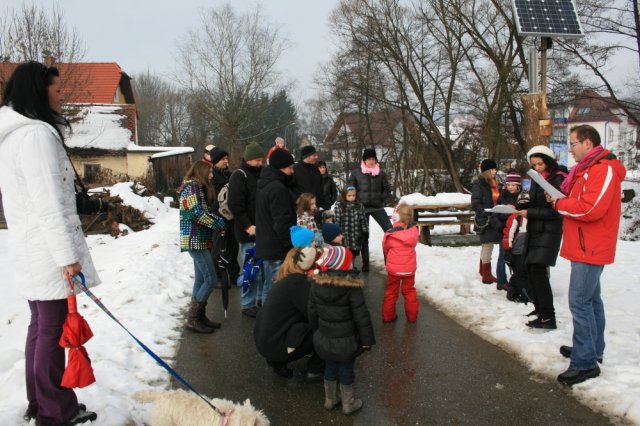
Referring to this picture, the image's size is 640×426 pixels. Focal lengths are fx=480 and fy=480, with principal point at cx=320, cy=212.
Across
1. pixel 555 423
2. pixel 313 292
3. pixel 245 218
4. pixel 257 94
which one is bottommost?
pixel 555 423

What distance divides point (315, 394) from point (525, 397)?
1.64 m

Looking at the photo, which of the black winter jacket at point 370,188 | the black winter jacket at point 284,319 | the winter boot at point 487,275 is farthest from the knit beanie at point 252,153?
the winter boot at point 487,275

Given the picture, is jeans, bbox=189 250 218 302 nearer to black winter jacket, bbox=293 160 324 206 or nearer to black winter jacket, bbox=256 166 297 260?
black winter jacket, bbox=256 166 297 260

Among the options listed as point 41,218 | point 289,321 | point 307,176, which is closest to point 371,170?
point 307,176

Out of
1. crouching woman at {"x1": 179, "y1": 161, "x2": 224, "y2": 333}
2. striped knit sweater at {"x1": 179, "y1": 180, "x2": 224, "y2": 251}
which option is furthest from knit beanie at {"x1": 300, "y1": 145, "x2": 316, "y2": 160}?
striped knit sweater at {"x1": 179, "y1": 180, "x2": 224, "y2": 251}

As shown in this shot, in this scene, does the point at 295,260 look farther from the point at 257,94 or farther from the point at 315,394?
the point at 257,94

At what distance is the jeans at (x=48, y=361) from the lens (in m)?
2.86

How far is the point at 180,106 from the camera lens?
203ft

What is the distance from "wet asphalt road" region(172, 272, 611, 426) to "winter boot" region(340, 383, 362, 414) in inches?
1.9

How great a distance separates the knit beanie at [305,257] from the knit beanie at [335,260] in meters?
0.52

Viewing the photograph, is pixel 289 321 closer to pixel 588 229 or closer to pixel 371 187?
pixel 588 229

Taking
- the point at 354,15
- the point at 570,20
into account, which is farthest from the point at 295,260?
the point at 354,15

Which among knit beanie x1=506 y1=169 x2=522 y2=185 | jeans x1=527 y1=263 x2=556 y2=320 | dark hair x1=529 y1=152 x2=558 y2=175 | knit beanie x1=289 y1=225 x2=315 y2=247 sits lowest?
jeans x1=527 y1=263 x2=556 y2=320

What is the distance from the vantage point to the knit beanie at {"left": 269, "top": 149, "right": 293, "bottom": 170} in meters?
5.29
